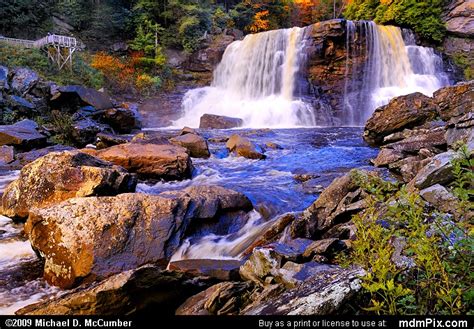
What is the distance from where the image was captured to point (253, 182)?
843 centimetres

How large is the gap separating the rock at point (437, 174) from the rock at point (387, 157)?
133 inches

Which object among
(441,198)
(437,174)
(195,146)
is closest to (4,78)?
(195,146)

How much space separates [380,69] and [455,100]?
1319 cm

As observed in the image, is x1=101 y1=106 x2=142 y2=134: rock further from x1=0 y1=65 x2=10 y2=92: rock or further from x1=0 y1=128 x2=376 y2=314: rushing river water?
x1=0 y1=128 x2=376 y2=314: rushing river water

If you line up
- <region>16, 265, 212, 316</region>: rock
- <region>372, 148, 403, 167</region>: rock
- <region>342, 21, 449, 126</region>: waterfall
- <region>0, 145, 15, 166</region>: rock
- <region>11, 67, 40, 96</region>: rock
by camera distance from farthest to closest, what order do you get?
<region>342, 21, 449, 126</region>: waterfall < <region>11, 67, 40, 96</region>: rock < <region>0, 145, 15, 166</region>: rock < <region>372, 148, 403, 167</region>: rock < <region>16, 265, 212, 316</region>: rock

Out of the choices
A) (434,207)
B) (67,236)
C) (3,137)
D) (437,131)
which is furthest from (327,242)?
(3,137)

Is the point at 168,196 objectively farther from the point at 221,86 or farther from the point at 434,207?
the point at 221,86

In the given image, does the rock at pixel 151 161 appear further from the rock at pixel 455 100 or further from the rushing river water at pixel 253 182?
the rock at pixel 455 100

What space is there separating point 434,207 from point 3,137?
12.5 meters

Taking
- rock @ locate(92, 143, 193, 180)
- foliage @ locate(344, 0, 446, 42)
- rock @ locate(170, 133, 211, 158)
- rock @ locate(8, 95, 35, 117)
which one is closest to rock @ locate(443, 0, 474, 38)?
foliage @ locate(344, 0, 446, 42)

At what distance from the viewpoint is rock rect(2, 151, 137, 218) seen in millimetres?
5691

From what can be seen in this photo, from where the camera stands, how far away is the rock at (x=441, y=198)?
391cm

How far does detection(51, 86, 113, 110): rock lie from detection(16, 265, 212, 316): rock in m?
14.8

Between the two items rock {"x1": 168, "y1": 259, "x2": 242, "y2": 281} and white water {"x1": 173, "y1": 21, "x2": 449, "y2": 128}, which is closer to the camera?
rock {"x1": 168, "y1": 259, "x2": 242, "y2": 281}
